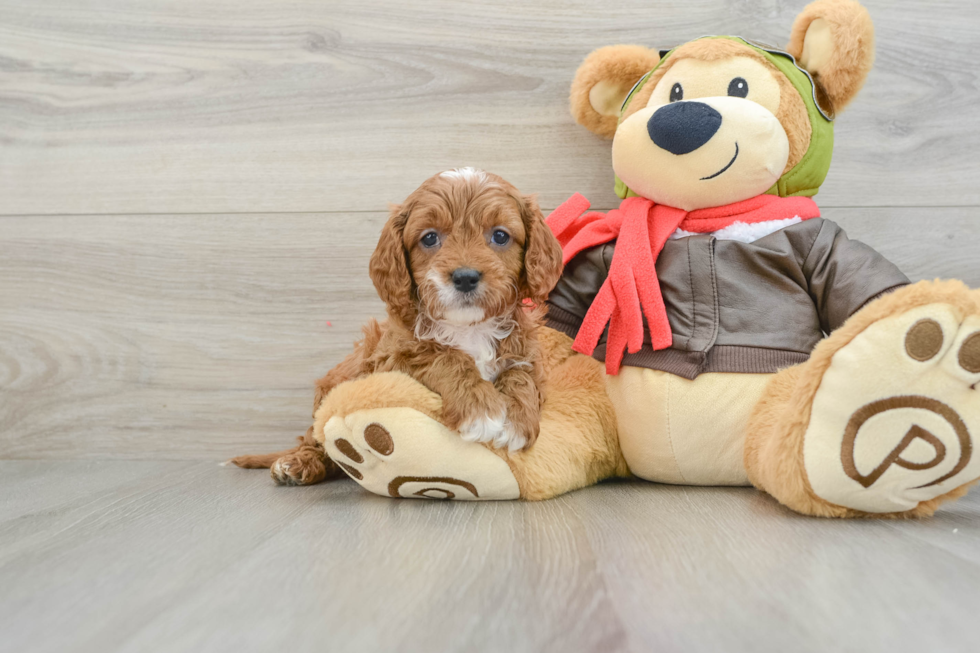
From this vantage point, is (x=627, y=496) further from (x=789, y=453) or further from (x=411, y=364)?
(x=411, y=364)

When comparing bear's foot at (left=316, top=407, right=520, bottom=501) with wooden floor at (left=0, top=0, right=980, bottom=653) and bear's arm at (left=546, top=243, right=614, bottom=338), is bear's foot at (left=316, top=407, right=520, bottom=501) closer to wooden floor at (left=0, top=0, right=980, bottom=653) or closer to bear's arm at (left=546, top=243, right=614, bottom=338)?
wooden floor at (left=0, top=0, right=980, bottom=653)

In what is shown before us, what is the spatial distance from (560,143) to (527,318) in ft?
2.00

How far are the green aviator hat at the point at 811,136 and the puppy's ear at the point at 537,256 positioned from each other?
481 mm

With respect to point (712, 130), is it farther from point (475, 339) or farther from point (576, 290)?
point (475, 339)

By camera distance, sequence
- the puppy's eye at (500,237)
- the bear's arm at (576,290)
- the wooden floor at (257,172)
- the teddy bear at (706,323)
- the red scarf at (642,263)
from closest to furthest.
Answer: the teddy bear at (706,323) < the puppy's eye at (500,237) < the red scarf at (642,263) < the bear's arm at (576,290) < the wooden floor at (257,172)

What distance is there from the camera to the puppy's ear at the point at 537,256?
1.17 meters

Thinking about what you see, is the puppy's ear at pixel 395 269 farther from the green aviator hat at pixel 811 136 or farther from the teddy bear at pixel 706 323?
the green aviator hat at pixel 811 136

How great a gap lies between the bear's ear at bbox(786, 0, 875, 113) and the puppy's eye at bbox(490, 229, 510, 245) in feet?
2.40

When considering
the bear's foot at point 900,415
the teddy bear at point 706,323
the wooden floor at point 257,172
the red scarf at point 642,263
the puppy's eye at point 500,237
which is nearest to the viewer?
the bear's foot at point 900,415

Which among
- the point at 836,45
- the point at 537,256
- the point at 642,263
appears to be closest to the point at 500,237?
the point at 537,256

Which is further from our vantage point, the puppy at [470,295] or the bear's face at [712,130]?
the bear's face at [712,130]

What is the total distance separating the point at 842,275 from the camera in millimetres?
1206

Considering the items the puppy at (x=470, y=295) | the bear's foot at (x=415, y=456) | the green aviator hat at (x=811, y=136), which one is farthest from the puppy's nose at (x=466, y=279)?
the green aviator hat at (x=811, y=136)

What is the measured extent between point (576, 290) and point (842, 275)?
19.8 inches
